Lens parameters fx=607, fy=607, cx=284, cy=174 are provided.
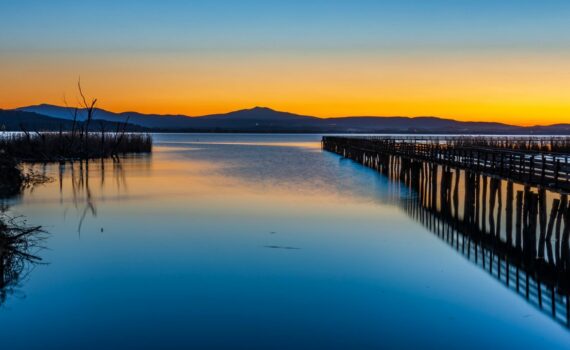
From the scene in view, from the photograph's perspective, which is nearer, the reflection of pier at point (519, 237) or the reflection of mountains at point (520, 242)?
the reflection of mountains at point (520, 242)

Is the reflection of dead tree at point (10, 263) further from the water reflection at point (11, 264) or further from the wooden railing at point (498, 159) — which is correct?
the wooden railing at point (498, 159)

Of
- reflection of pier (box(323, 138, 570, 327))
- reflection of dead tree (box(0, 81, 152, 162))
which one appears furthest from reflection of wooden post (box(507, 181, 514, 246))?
reflection of dead tree (box(0, 81, 152, 162))

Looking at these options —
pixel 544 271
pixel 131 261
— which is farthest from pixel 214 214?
pixel 544 271

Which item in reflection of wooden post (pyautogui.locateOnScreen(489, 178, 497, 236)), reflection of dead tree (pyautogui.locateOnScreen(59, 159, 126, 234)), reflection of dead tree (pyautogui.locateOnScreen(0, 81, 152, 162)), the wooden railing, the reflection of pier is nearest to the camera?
the reflection of pier

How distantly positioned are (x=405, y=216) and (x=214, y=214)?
829 cm

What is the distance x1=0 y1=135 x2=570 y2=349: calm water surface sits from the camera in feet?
→ 37.7

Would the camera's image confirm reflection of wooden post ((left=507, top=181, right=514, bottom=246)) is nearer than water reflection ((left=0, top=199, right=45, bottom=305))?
No

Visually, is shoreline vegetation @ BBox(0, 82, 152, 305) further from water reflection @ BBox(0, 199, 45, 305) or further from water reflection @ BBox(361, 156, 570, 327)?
water reflection @ BBox(361, 156, 570, 327)

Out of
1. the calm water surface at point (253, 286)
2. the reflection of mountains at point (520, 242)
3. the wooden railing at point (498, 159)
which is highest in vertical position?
the wooden railing at point (498, 159)

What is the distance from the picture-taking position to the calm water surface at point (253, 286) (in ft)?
37.7

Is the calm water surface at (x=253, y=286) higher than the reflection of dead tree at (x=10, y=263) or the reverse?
the reverse

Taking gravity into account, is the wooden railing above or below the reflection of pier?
above

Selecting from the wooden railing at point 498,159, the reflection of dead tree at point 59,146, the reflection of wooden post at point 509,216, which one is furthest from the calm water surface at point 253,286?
the reflection of dead tree at point 59,146

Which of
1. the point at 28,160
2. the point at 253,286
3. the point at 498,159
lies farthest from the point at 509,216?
the point at 28,160
